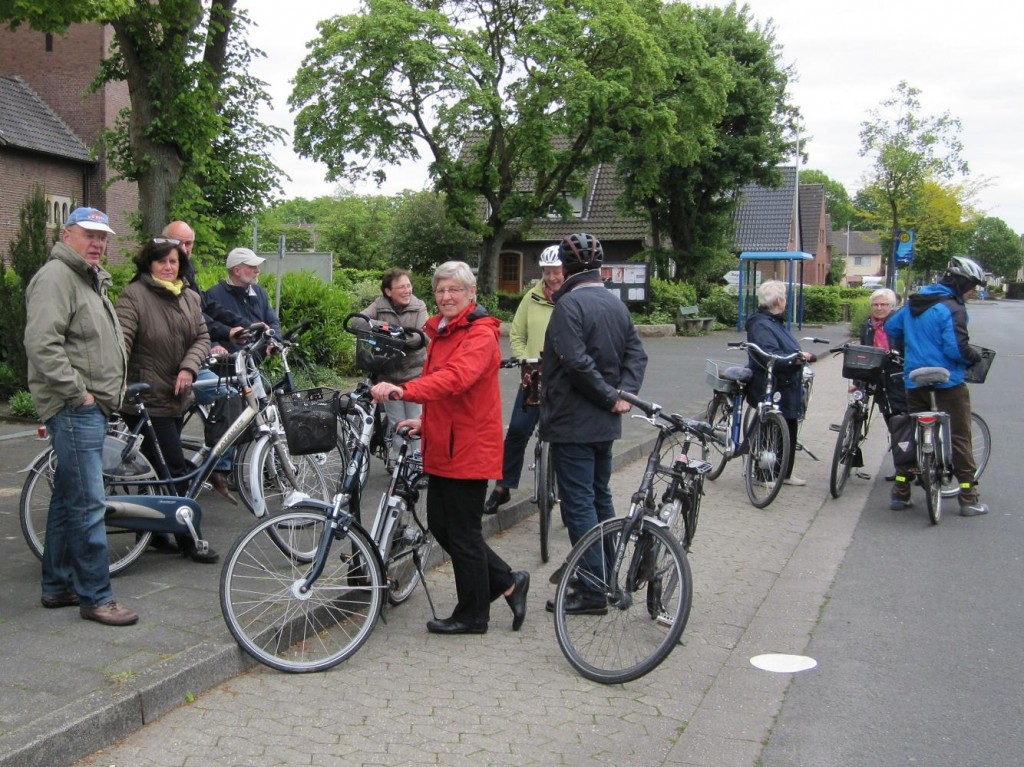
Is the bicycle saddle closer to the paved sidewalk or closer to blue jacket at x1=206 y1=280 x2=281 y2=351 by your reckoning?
the paved sidewalk

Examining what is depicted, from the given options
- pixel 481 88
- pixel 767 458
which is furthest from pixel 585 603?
pixel 481 88

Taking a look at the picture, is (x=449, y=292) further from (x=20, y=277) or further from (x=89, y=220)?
(x=20, y=277)

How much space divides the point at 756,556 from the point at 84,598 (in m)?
4.21

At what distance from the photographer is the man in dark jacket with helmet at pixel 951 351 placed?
7.77 metres

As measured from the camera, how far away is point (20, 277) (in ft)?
36.2

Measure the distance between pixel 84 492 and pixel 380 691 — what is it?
1660 millimetres

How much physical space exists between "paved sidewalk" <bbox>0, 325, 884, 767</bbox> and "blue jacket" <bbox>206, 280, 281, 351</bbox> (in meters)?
2.20

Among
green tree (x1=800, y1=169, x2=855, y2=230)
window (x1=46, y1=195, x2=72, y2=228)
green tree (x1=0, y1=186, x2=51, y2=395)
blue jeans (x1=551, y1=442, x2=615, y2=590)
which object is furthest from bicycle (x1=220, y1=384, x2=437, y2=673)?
green tree (x1=800, y1=169, x2=855, y2=230)

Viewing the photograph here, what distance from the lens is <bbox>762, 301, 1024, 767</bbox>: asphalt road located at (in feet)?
12.8

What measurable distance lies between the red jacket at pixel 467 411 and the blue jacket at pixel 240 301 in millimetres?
2850

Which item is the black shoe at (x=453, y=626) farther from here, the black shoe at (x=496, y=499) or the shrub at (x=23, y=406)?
the shrub at (x=23, y=406)

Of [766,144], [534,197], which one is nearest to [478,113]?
[534,197]

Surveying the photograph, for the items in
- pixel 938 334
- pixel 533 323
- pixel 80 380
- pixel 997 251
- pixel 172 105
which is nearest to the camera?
pixel 80 380

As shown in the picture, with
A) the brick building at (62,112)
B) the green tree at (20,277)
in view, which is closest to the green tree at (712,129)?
the brick building at (62,112)
